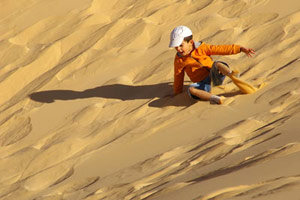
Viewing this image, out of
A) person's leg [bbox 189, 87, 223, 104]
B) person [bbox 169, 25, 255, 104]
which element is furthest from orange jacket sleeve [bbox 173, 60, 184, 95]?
person's leg [bbox 189, 87, 223, 104]

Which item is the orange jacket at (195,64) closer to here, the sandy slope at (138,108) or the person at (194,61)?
the person at (194,61)

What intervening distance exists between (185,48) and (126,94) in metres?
0.66

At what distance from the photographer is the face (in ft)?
16.7

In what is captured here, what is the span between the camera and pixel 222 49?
16.5ft

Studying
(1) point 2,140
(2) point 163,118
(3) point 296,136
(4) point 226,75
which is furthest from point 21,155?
(3) point 296,136

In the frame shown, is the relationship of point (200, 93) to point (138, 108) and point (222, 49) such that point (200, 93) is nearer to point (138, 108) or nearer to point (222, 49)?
point (222, 49)

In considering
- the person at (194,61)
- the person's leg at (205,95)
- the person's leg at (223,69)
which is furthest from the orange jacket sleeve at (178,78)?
the person's leg at (223,69)

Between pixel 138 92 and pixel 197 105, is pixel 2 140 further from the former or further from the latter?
pixel 197 105

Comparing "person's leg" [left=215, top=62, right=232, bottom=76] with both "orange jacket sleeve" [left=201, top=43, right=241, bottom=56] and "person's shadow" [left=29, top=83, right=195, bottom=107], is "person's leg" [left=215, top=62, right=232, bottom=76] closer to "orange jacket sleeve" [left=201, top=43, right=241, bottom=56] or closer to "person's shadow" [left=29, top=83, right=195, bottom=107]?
"orange jacket sleeve" [left=201, top=43, right=241, bottom=56]

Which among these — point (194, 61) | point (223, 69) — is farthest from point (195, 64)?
point (223, 69)

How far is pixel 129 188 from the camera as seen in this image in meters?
3.94

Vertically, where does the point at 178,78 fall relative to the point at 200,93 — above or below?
above

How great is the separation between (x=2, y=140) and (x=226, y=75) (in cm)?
170

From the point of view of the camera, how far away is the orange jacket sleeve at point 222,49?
16.3 ft
